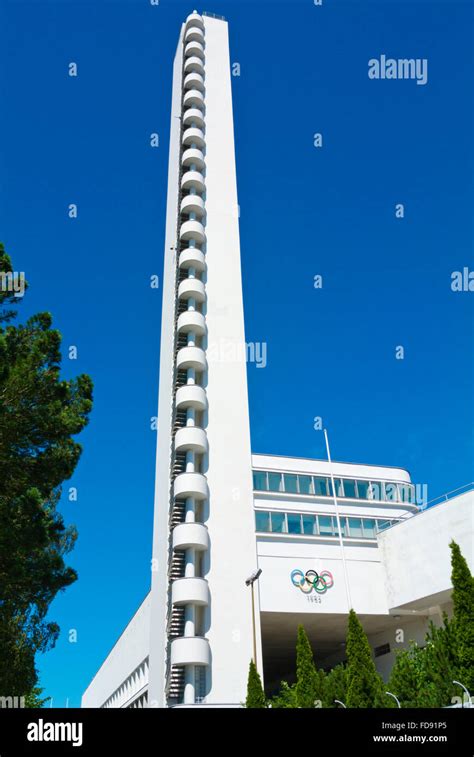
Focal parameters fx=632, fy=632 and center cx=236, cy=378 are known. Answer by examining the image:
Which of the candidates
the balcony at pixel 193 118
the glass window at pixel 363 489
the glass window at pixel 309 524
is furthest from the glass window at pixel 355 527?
the balcony at pixel 193 118

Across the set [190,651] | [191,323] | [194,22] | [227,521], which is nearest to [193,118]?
[194,22]

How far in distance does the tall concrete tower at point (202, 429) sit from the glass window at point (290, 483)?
25.0ft

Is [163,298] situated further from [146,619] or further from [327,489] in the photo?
[146,619]

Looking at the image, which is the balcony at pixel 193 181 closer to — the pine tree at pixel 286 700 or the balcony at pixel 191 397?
the balcony at pixel 191 397

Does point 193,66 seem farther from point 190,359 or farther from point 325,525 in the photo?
point 325,525

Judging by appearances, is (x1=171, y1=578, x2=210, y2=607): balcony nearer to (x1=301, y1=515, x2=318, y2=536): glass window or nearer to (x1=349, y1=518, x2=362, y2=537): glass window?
(x1=301, y1=515, x2=318, y2=536): glass window

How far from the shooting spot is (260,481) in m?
40.4

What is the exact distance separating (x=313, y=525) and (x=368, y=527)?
403 centimetres

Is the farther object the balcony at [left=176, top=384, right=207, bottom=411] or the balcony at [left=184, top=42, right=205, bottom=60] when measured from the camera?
the balcony at [left=184, top=42, right=205, bottom=60]

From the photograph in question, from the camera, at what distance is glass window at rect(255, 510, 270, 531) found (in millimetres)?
36844

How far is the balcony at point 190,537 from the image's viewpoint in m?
29.8

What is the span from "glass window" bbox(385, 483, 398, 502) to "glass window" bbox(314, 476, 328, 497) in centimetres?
496

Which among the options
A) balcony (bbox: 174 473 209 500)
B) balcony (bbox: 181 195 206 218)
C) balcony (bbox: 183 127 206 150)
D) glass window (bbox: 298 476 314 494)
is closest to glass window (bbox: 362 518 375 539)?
glass window (bbox: 298 476 314 494)
